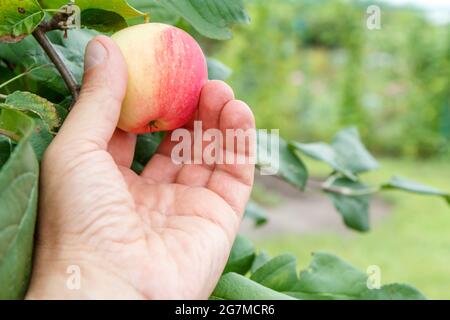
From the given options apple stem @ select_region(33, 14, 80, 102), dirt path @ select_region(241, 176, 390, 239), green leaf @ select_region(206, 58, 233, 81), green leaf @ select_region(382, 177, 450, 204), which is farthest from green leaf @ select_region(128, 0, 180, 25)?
dirt path @ select_region(241, 176, 390, 239)

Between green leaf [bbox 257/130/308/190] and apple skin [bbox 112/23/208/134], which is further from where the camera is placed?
green leaf [bbox 257/130/308/190]

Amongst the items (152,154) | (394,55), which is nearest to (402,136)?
(394,55)

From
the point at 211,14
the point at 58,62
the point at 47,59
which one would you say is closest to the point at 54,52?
the point at 58,62

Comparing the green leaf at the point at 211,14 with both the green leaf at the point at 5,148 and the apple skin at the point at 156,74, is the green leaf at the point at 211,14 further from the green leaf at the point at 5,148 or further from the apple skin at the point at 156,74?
the green leaf at the point at 5,148

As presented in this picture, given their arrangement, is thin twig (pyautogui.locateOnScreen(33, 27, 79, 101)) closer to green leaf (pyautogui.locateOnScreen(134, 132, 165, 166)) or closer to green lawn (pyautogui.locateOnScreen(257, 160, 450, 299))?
green leaf (pyautogui.locateOnScreen(134, 132, 165, 166))

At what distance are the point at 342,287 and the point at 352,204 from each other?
361mm

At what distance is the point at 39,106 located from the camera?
782 millimetres

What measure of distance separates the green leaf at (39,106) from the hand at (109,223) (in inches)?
2.2

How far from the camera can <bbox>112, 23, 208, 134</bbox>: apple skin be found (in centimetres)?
82

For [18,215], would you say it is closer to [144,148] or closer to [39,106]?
[39,106]

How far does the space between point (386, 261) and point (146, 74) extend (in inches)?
129

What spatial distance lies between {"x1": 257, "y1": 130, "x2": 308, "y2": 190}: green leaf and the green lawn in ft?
7.80
